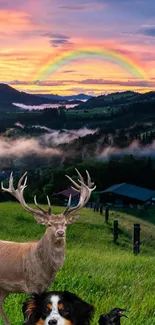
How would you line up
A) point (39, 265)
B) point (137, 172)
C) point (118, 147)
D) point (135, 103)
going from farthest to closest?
point (135, 103) < point (118, 147) < point (137, 172) < point (39, 265)

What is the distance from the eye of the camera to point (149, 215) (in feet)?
123

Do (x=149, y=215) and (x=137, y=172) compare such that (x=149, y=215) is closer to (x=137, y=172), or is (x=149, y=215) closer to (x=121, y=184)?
(x=121, y=184)

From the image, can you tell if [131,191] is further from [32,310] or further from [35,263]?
[32,310]

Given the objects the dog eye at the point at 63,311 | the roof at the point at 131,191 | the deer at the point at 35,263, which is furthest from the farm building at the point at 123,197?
the dog eye at the point at 63,311

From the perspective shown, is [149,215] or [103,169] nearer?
[149,215]

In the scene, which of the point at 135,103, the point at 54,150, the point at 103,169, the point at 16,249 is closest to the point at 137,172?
the point at 103,169

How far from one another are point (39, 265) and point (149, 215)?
32172 mm

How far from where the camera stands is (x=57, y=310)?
432cm

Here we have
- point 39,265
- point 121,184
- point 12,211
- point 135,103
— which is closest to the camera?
point 39,265

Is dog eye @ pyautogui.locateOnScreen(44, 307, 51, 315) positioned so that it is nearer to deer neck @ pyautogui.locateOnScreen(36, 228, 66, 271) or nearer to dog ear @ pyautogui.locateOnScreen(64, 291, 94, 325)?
dog ear @ pyautogui.locateOnScreen(64, 291, 94, 325)

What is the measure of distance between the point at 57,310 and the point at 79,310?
0.82 feet


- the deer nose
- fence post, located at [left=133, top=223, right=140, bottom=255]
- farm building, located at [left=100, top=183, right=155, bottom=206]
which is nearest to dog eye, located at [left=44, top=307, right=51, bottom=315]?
the deer nose

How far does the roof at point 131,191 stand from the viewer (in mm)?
49781

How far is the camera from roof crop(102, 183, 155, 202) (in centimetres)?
4978
